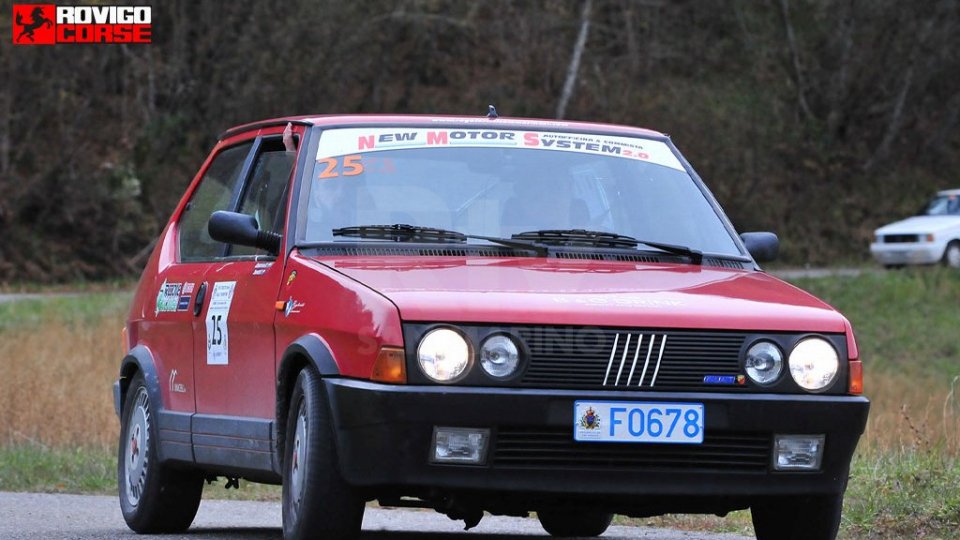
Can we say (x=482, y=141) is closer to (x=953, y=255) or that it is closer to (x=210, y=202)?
(x=210, y=202)

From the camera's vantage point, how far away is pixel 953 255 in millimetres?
36031

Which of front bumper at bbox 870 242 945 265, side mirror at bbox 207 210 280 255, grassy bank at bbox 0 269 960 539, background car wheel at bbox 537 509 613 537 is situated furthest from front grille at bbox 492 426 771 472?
front bumper at bbox 870 242 945 265

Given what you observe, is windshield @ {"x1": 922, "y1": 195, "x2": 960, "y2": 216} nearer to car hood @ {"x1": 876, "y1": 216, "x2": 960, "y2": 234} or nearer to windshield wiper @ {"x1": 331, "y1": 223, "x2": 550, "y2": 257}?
car hood @ {"x1": 876, "y1": 216, "x2": 960, "y2": 234}

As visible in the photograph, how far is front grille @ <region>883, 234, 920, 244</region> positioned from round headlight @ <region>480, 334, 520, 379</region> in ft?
103

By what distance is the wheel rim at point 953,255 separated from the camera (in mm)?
36000

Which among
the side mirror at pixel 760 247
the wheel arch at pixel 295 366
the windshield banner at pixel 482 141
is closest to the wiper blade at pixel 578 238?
the windshield banner at pixel 482 141

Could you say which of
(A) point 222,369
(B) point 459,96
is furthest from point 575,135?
(B) point 459,96

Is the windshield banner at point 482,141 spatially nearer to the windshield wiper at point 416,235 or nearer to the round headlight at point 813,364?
the windshield wiper at point 416,235

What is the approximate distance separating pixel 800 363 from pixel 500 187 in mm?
1568

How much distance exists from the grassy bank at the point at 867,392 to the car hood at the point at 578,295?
201cm

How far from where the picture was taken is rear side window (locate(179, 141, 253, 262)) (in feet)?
26.5

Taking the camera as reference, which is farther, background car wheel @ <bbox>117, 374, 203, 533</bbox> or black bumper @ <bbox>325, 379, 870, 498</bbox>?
background car wheel @ <bbox>117, 374, 203, 533</bbox>

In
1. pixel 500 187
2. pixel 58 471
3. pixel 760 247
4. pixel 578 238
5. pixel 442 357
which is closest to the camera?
pixel 442 357

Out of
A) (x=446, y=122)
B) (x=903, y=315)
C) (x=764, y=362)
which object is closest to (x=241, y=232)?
(x=446, y=122)
